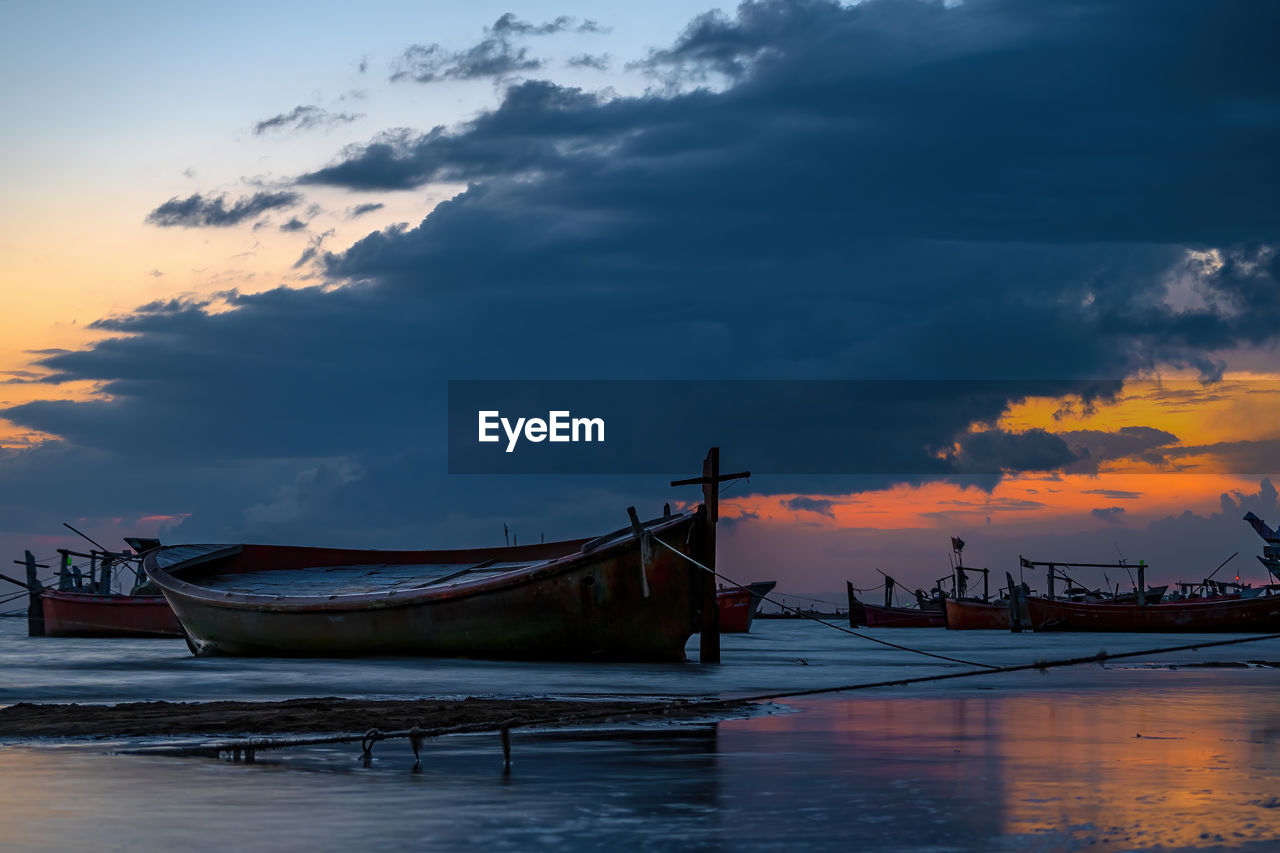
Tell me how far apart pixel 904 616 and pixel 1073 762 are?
95618 millimetres

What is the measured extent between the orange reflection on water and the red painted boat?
86.8 metres

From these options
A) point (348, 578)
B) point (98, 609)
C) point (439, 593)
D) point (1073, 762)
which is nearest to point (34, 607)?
point (98, 609)

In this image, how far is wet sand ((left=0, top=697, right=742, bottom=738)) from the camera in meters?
11.7

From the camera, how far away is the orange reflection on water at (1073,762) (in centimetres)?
682

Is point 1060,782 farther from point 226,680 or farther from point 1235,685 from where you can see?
point 226,680

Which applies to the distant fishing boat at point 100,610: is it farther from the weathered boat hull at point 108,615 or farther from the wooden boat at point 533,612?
the wooden boat at point 533,612

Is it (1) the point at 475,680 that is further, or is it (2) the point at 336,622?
(2) the point at 336,622

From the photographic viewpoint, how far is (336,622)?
2562cm

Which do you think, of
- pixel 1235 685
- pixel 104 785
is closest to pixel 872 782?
pixel 104 785

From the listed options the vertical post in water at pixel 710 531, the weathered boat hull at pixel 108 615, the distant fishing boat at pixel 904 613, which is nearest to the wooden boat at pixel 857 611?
the distant fishing boat at pixel 904 613

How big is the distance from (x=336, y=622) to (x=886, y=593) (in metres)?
83.1

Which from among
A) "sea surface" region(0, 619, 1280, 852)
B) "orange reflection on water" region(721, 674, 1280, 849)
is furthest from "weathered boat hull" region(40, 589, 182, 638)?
"sea surface" region(0, 619, 1280, 852)

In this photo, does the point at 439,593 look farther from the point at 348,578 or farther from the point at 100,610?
the point at 100,610

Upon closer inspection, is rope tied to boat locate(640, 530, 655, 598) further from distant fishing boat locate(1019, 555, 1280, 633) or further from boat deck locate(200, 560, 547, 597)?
distant fishing boat locate(1019, 555, 1280, 633)
